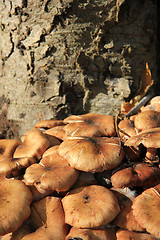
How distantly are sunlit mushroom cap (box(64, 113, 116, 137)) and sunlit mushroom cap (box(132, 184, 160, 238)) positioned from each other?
95 cm

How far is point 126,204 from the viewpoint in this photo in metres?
2.30

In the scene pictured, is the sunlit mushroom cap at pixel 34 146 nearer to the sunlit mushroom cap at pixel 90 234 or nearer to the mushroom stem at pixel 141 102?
the sunlit mushroom cap at pixel 90 234

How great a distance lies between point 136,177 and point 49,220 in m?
0.99

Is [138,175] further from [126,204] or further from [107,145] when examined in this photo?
[107,145]

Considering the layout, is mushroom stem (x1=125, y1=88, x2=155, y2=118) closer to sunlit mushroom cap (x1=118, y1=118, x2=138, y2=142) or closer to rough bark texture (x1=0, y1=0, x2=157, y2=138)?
rough bark texture (x1=0, y1=0, x2=157, y2=138)

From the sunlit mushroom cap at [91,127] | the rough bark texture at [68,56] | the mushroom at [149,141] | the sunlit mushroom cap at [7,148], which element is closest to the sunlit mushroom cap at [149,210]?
→ the mushroom at [149,141]

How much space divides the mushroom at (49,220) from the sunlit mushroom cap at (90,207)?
0.32 feet

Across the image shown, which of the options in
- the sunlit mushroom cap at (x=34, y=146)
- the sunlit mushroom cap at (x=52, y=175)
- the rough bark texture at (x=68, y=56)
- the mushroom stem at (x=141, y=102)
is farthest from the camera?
the mushroom stem at (x=141, y=102)

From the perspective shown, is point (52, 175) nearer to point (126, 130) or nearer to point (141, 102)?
point (126, 130)

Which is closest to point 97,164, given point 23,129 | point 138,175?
point 138,175

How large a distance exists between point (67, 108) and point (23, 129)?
87cm

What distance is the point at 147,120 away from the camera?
2.94 meters

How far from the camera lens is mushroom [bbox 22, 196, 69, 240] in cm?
206

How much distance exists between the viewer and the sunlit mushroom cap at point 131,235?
200cm
